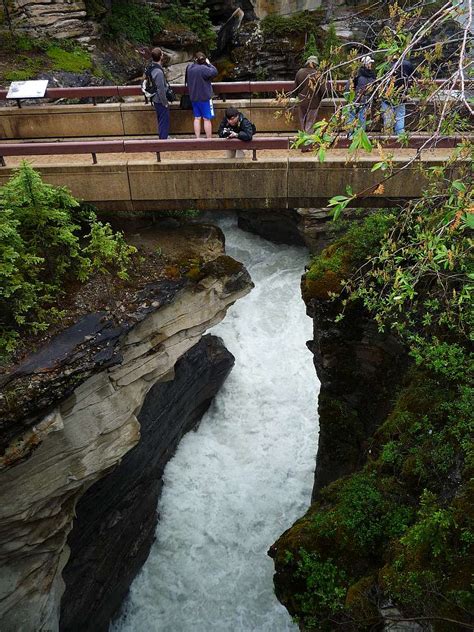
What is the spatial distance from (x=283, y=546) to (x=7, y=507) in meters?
4.29

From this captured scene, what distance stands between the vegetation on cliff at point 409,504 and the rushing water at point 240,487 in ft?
15.7

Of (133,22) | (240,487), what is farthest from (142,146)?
(133,22)

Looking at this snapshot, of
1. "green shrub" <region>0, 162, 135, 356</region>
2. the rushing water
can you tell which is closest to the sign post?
"green shrub" <region>0, 162, 135, 356</region>

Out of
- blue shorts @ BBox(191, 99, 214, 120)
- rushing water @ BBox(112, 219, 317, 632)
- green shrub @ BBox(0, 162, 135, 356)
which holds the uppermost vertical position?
blue shorts @ BBox(191, 99, 214, 120)

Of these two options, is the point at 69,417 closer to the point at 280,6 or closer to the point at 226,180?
the point at 226,180

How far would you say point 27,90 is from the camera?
1102 centimetres

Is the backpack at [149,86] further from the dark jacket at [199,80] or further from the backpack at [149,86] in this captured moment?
the dark jacket at [199,80]

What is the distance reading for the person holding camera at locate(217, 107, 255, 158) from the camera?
9.30 m

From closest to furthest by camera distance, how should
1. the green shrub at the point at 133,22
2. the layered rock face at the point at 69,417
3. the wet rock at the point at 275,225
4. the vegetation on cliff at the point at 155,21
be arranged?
the layered rock face at the point at 69,417 < the wet rock at the point at 275,225 < the green shrub at the point at 133,22 < the vegetation on cliff at the point at 155,21

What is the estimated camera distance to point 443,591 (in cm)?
552

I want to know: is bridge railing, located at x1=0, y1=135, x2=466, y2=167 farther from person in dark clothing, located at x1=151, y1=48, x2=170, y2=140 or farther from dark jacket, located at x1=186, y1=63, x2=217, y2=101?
dark jacket, located at x1=186, y1=63, x2=217, y2=101

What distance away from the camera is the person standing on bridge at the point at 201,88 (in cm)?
1028

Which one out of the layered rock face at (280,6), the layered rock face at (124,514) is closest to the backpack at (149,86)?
the layered rock face at (124,514)

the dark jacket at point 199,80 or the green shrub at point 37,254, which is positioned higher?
the dark jacket at point 199,80
